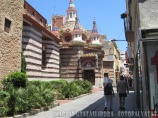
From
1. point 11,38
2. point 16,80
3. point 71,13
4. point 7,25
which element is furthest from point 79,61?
point 16,80

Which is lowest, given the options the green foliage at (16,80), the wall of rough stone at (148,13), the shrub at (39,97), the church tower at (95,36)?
the shrub at (39,97)

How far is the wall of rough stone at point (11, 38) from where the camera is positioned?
1378 centimetres

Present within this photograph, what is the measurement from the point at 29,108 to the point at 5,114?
1588 millimetres

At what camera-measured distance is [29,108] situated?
11.1m

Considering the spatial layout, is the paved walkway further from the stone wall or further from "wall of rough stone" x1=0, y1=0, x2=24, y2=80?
the stone wall

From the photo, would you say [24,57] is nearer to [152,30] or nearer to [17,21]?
[17,21]

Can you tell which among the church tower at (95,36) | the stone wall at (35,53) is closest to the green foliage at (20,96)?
the stone wall at (35,53)

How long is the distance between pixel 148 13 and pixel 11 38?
10.4m

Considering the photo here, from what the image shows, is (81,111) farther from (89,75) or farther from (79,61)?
(89,75)

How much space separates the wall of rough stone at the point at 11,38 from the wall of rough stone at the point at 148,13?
373 inches

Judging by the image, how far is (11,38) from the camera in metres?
14.8

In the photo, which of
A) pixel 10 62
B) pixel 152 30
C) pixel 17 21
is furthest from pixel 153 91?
pixel 17 21

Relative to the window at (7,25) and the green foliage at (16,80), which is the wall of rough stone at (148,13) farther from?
the window at (7,25)

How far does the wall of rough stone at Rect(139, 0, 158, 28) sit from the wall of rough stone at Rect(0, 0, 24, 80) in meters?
9.48
